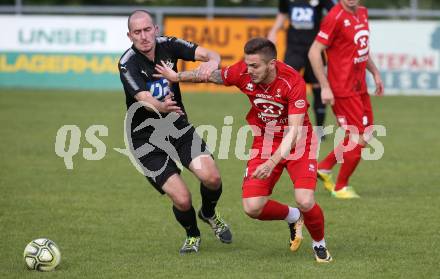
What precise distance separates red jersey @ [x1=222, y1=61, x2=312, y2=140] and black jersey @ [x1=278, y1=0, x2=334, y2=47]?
6651 mm

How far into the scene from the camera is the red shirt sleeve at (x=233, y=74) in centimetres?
769

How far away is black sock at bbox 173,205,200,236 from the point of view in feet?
26.4

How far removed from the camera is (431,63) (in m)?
21.6

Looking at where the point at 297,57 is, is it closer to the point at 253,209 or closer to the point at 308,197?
the point at 253,209

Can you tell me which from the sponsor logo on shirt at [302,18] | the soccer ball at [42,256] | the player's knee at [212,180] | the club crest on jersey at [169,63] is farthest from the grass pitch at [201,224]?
the sponsor logo on shirt at [302,18]

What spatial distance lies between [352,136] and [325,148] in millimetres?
4030

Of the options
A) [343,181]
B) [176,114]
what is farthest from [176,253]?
[343,181]

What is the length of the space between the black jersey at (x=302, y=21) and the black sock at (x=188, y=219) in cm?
676

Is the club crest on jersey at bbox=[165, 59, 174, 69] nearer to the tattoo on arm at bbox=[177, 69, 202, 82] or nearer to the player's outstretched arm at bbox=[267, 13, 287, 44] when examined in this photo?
the tattoo on arm at bbox=[177, 69, 202, 82]

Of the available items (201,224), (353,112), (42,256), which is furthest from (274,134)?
(353,112)

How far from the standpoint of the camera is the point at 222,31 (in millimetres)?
22750

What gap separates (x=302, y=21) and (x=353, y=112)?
4.40 m

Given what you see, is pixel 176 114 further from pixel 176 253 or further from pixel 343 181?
pixel 343 181

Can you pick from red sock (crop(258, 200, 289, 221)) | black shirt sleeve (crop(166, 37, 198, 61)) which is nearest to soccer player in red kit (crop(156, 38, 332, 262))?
red sock (crop(258, 200, 289, 221))
